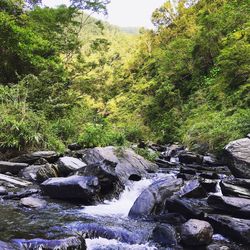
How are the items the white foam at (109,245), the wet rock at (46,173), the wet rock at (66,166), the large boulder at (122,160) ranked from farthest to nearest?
the large boulder at (122,160) < the wet rock at (66,166) < the wet rock at (46,173) < the white foam at (109,245)

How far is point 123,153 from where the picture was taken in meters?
9.66

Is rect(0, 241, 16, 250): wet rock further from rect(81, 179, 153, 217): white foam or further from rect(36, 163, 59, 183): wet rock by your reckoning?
rect(36, 163, 59, 183): wet rock

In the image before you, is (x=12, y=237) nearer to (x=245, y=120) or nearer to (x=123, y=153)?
(x=123, y=153)

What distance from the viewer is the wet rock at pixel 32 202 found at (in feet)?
18.9

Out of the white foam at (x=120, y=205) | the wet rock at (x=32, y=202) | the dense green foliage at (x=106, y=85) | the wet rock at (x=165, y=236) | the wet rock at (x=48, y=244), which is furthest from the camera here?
the dense green foliage at (x=106, y=85)

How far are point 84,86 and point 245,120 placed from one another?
11412 millimetres

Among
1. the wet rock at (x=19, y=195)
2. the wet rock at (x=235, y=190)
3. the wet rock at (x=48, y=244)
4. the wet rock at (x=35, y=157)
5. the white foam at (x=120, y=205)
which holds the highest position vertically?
the wet rock at (x=35, y=157)

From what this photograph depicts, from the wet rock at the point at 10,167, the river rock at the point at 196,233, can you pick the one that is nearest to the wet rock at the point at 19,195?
the wet rock at the point at 10,167

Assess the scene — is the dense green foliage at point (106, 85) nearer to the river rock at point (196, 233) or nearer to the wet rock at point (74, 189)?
the wet rock at point (74, 189)

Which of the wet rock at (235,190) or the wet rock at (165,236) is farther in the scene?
the wet rock at (235,190)

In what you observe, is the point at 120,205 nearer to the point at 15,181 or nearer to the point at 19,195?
the point at 19,195

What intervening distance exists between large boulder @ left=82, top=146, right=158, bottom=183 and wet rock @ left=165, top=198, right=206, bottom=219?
2.76 m

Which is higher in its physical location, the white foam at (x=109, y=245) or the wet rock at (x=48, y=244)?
the wet rock at (x=48, y=244)

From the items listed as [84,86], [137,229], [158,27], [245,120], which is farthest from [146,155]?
[158,27]
